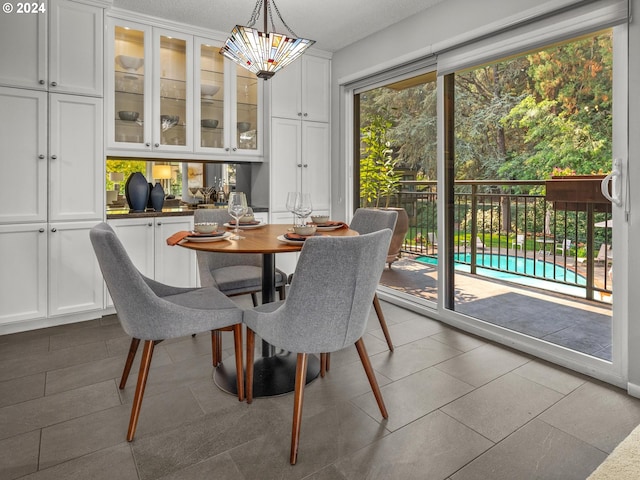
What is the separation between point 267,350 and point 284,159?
2298 millimetres

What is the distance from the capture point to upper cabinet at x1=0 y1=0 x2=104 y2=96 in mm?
2992

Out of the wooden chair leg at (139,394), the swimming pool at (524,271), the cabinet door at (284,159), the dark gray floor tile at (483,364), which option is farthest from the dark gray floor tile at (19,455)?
the swimming pool at (524,271)

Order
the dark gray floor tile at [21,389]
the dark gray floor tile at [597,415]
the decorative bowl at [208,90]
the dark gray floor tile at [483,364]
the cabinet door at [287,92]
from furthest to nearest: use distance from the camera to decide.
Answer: the cabinet door at [287,92]
the decorative bowl at [208,90]
the dark gray floor tile at [483,364]
the dark gray floor tile at [21,389]
the dark gray floor tile at [597,415]

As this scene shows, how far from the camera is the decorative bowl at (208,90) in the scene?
3.94 metres

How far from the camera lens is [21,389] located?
2.25m

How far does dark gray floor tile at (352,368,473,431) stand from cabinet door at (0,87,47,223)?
273cm

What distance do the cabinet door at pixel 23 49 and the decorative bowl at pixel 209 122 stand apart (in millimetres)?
1265

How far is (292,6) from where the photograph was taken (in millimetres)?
3387

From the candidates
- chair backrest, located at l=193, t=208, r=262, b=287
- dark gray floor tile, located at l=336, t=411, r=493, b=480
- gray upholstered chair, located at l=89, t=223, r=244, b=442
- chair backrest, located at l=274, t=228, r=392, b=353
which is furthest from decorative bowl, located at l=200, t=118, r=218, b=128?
dark gray floor tile, located at l=336, t=411, r=493, b=480

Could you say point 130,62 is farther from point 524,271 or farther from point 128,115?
point 524,271

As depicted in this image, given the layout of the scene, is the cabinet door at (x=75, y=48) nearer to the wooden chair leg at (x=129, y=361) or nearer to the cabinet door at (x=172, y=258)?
the cabinet door at (x=172, y=258)

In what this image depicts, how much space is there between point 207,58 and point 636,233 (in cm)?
364

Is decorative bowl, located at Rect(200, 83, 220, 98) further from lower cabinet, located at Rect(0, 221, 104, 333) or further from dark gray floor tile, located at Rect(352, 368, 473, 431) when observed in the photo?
dark gray floor tile, located at Rect(352, 368, 473, 431)

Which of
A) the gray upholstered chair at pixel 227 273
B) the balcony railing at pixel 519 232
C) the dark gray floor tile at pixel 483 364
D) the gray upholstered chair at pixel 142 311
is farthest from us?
the balcony railing at pixel 519 232
